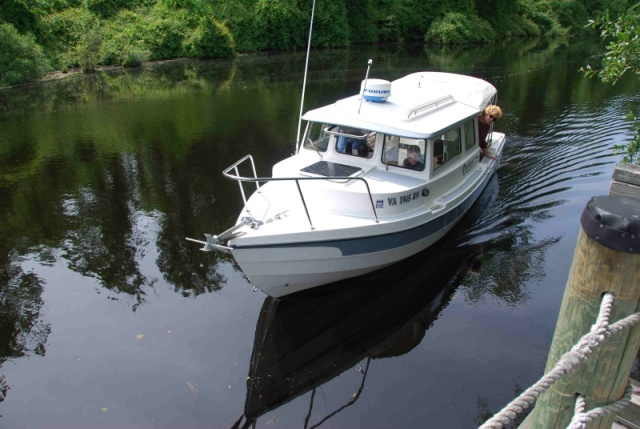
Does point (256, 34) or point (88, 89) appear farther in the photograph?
point (256, 34)

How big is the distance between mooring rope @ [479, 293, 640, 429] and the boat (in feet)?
16.0

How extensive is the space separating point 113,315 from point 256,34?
33756 millimetres

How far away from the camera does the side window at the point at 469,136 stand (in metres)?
9.99

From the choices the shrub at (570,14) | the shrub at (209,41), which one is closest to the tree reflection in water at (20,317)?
the shrub at (209,41)

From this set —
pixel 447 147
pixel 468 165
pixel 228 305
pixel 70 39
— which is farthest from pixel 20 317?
pixel 70 39

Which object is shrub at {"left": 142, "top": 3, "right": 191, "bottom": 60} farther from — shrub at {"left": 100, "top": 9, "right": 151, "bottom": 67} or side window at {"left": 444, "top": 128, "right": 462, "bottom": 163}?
side window at {"left": 444, "top": 128, "right": 462, "bottom": 163}

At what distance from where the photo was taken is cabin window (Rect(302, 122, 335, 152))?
9234 mm

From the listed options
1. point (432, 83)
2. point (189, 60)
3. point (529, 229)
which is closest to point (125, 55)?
point (189, 60)

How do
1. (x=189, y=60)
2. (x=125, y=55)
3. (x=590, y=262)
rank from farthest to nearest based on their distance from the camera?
1. (x=189, y=60)
2. (x=125, y=55)
3. (x=590, y=262)

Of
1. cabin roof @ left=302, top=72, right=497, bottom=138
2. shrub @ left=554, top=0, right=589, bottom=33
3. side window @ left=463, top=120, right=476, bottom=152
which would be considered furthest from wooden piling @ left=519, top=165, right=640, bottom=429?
shrub @ left=554, top=0, right=589, bottom=33

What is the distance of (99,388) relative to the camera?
262 inches

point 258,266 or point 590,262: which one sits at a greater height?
point 590,262

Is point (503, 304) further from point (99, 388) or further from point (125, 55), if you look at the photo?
point (125, 55)

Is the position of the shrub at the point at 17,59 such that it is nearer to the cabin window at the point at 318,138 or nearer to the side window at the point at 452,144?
the cabin window at the point at 318,138
